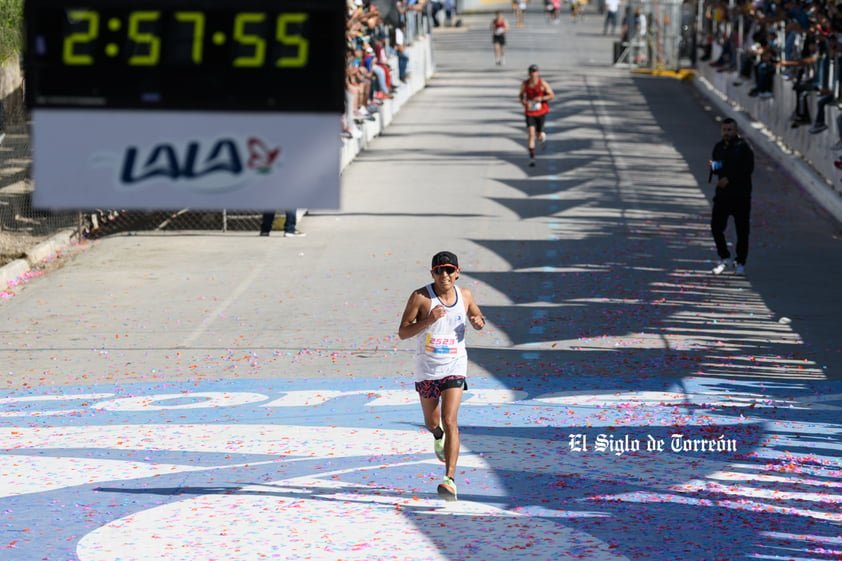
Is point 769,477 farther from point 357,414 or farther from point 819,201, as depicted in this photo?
point 819,201

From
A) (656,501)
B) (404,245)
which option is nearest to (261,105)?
(656,501)

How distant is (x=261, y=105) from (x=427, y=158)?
91.9 feet

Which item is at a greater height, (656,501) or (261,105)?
(261,105)

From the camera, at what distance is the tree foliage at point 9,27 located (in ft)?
83.6

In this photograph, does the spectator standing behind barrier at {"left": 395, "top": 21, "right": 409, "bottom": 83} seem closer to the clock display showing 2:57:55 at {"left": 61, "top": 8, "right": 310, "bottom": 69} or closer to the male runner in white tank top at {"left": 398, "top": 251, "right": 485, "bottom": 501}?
the male runner in white tank top at {"left": 398, "top": 251, "right": 485, "bottom": 501}

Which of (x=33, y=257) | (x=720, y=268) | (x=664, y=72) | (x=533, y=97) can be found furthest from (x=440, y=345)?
(x=664, y=72)

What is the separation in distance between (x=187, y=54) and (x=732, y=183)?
14853mm

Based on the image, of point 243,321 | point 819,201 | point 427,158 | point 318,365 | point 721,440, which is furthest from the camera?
point 427,158

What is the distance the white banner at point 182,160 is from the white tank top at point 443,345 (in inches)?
197

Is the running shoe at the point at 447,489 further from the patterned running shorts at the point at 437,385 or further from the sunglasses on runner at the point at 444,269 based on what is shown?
the sunglasses on runner at the point at 444,269

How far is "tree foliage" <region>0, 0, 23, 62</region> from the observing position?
25469mm

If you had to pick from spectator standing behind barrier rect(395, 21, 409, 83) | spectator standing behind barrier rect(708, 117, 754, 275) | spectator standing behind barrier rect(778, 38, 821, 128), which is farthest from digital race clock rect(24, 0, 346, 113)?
spectator standing behind barrier rect(395, 21, 409, 83)

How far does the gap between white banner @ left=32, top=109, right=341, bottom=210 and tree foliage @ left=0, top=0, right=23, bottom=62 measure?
60.8 feet

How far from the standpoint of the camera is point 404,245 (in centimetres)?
2556
